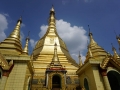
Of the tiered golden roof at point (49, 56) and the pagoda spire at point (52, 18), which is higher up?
the pagoda spire at point (52, 18)

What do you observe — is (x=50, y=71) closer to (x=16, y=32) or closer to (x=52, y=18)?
Answer: (x=16, y=32)

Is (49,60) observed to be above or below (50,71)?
above

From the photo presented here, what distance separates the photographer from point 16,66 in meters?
14.4

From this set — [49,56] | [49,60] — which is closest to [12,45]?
[49,60]

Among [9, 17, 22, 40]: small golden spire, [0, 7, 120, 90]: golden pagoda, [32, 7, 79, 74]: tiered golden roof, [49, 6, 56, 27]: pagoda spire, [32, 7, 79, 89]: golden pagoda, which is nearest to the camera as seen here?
[0, 7, 120, 90]: golden pagoda

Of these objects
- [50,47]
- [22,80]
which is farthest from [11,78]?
[50,47]

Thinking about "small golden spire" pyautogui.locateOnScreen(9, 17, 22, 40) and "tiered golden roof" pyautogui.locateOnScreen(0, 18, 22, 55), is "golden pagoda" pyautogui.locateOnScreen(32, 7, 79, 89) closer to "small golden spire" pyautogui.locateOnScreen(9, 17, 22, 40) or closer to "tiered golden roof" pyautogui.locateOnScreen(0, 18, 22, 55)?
"tiered golden roof" pyautogui.locateOnScreen(0, 18, 22, 55)

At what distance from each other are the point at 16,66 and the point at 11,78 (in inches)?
57.1

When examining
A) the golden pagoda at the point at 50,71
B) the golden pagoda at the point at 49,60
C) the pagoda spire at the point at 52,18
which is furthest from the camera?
the pagoda spire at the point at 52,18

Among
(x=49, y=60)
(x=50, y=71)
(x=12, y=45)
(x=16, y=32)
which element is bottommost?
(x=50, y=71)

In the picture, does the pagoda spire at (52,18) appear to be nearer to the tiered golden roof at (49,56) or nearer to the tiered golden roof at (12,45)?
the tiered golden roof at (49,56)

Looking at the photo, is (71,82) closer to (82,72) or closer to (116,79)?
(82,72)

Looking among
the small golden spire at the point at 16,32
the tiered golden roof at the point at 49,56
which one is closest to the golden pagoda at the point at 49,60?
the tiered golden roof at the point at 49,56

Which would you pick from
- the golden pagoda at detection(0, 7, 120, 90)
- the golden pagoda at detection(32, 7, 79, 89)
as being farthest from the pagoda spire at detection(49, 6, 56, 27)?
the golden pagoda at detection(0, 7, 120, 90)
